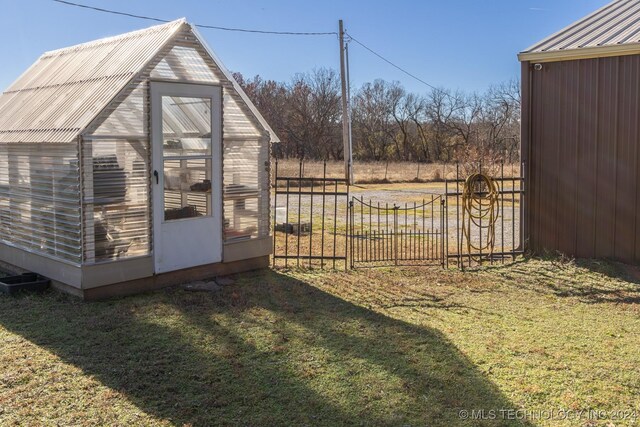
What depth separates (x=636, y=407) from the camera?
3.73 m

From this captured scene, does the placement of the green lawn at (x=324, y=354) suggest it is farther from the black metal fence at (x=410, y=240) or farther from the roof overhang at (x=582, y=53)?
the roof overhang at (x=582, y=53)

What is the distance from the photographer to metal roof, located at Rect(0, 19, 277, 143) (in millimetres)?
6207

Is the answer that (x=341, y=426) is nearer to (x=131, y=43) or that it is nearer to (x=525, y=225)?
(x=131, y=43)

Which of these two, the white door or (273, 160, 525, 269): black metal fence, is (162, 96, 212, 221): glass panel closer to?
the white door

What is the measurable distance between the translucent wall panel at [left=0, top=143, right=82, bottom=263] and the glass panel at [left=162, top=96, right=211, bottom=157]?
109 cm

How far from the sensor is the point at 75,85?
6.94m

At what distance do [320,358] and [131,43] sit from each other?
182 inches

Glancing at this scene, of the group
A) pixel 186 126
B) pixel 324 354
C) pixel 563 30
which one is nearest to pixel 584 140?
pixel 563 30

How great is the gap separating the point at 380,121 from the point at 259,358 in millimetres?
45026

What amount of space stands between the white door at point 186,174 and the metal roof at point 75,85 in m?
0.46

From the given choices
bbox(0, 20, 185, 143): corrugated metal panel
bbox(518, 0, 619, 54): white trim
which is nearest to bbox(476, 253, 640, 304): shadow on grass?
bbox(518, 0, 619, 54): white trim

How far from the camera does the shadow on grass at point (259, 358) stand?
373 cm

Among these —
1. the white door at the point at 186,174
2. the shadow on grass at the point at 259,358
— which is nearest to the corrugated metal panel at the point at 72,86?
the white door at the point at 186,174

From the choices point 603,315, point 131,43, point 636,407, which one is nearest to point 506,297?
point 603,315
